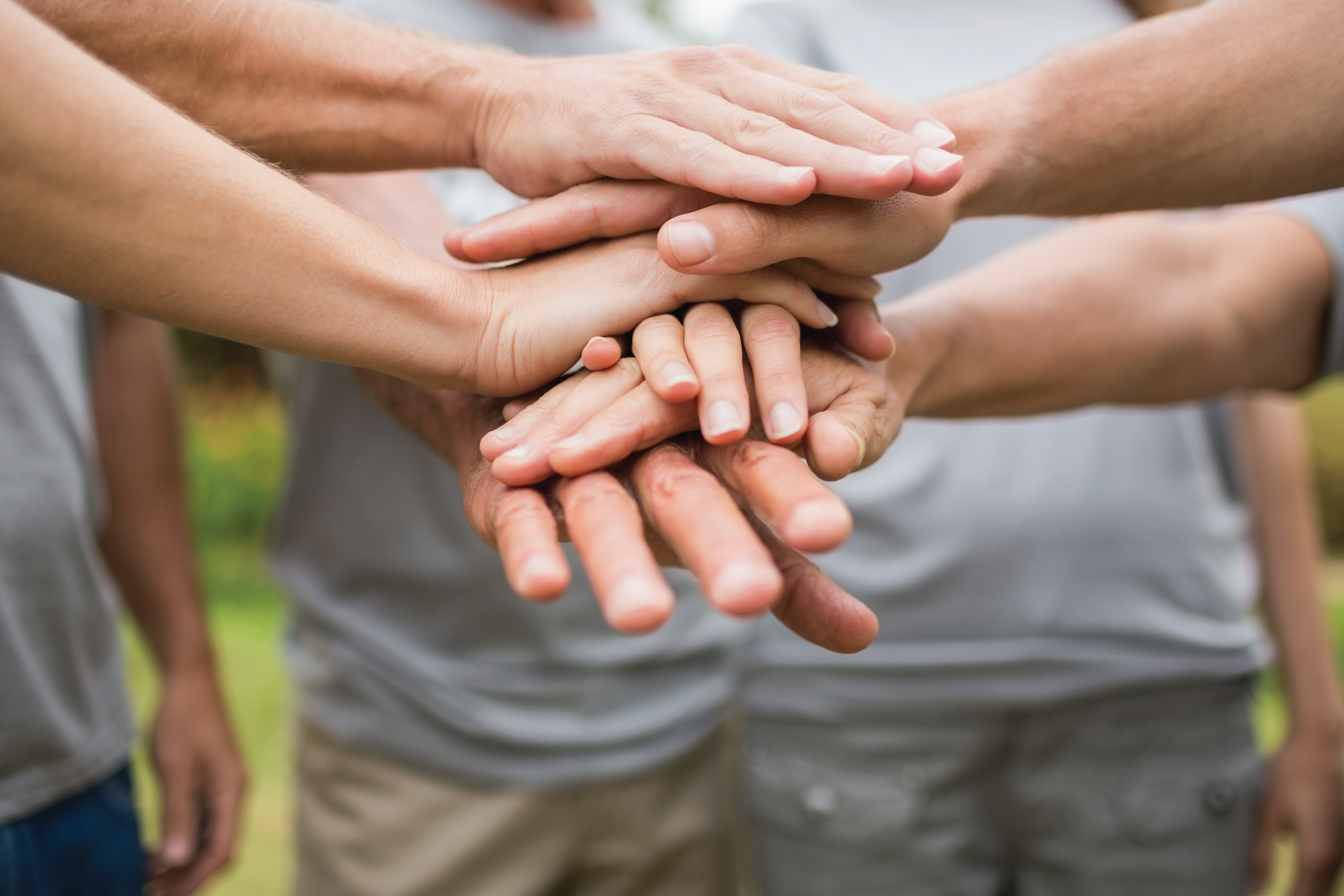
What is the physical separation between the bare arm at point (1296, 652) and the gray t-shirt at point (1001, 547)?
0.64 ft

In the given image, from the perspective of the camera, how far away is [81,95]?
87cm

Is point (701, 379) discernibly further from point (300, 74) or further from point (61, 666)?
point (61, 666)

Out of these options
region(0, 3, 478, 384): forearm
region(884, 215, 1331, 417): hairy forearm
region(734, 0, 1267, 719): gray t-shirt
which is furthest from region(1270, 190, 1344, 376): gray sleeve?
region(0, 3, 478, 384): forearm

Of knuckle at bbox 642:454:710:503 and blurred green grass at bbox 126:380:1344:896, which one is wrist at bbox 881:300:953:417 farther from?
blurred green grass at bbox 126:380:1344:896

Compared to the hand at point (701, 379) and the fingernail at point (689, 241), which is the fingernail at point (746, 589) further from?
the fingernail at point (689, 241)

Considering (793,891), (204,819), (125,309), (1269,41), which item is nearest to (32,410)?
(125,309)

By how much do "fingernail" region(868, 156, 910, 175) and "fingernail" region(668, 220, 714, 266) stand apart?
20cm

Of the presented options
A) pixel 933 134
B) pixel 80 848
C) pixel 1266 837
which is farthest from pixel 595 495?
pixel 1266 837

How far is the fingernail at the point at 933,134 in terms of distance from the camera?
43.4 inches

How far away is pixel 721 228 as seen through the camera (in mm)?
1119

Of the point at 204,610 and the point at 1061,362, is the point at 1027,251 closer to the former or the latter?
the point at 1061,362

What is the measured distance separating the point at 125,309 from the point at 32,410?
441 millimetres

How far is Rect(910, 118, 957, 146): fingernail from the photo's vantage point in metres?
1.10

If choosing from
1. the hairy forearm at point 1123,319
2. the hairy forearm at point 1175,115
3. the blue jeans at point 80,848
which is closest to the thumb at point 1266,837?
the hairy forearm at point 1123,319
